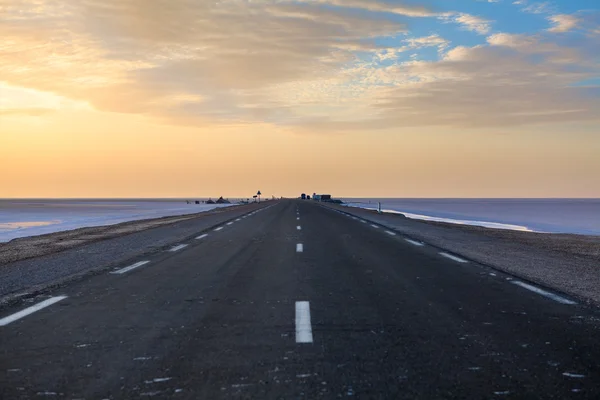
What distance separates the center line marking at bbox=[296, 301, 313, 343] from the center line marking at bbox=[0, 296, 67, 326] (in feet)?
12.5

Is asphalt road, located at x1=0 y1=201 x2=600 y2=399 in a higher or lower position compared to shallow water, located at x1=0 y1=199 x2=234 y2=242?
higher

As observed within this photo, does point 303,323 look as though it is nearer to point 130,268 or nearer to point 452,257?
point 130,268

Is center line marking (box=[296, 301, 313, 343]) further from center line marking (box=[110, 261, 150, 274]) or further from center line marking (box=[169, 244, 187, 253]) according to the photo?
center line marking (box=[169, 244, 187, 253])

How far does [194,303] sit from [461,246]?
1297 centimetres

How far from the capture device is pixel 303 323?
702 cm

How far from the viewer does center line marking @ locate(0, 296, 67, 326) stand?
7.33 metres

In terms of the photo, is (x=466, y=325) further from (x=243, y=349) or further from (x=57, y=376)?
(x=57, y=376)

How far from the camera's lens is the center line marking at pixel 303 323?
6250 mm

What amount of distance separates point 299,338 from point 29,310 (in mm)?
4327

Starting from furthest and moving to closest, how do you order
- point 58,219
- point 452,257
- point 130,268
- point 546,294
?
point 58,219 < point 452,257 < point 130,268 < point 546,294

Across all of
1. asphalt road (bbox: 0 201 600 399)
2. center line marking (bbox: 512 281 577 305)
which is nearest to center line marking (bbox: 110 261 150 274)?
asphalt road (bbox: 0 201 600 399)

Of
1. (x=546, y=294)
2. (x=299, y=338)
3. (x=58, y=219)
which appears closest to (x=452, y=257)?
(x=546, y=294)

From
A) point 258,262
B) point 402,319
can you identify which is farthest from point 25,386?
point 258,262

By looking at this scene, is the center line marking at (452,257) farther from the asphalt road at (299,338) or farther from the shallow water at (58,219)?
the shallow water at (58,219)
